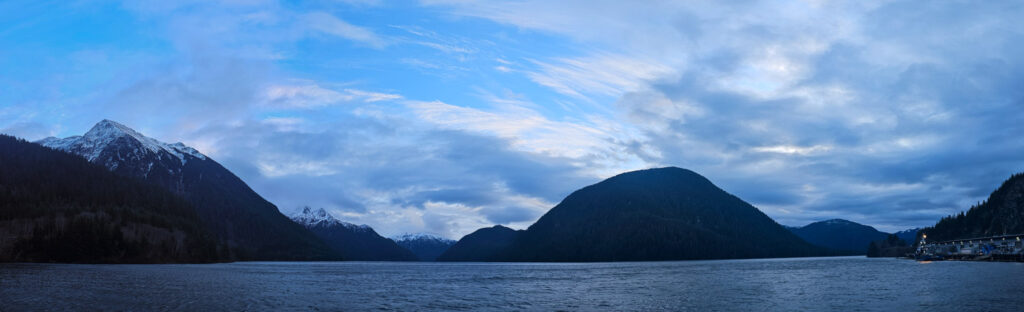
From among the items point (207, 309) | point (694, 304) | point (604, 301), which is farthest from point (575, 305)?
point (207, 309)

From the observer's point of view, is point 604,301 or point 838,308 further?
point 604,301

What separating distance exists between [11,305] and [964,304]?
10848 centimetres

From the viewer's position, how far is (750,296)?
8962 cm

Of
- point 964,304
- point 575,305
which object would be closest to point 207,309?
point 575,305

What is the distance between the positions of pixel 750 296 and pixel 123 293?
92788 millimetres

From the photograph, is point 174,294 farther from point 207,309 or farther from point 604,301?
point 604,301

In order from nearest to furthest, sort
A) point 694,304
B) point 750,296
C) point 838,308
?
point 838,308, point 694,304, point 750,296

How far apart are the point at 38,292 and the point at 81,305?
22616mm

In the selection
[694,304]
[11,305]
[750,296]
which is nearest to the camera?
[11,305]

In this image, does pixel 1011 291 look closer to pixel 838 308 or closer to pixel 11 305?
pixel 838 308

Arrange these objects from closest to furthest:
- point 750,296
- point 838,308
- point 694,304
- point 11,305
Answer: point 11,305, point 838,308, point 694,304, point 750,296

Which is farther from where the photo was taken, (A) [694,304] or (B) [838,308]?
(A) [694,304]

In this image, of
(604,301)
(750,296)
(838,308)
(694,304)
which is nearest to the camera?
Answer: (838,308)

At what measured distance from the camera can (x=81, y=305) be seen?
6650 centimetres
